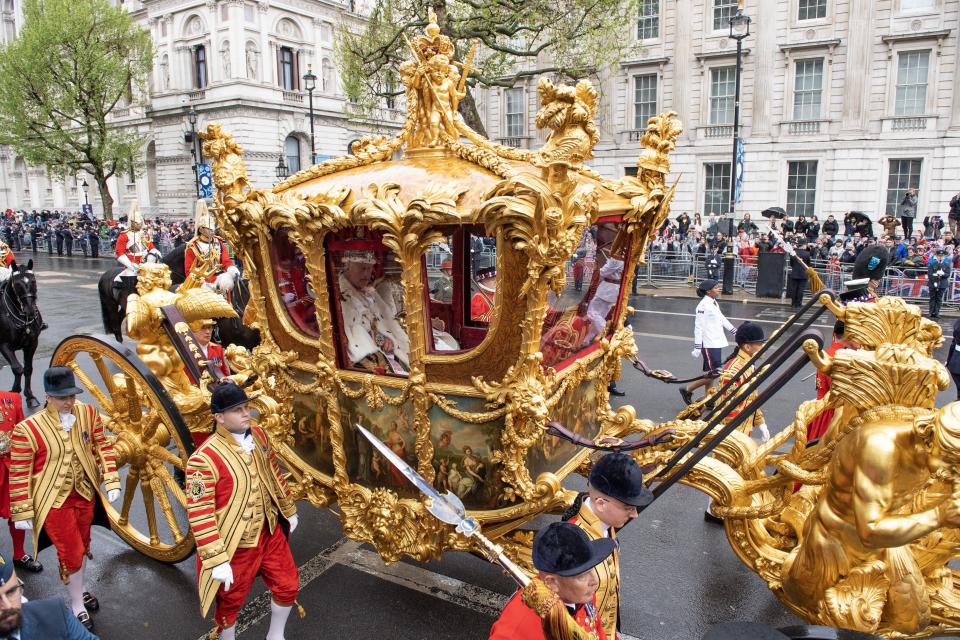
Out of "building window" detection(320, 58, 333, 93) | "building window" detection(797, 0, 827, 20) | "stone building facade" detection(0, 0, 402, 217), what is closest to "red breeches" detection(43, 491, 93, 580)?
"building window" detection(797, 0, 827, 20)

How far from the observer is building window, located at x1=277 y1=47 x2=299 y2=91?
38.3 m

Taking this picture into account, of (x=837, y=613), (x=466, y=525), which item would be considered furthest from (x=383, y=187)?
(x=837, y=613)

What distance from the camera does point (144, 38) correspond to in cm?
3325

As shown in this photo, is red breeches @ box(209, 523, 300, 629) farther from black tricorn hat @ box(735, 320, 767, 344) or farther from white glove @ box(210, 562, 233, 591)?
black tricorn hat @ box(735, 320, 767, 344)

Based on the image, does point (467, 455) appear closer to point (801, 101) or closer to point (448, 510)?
point (448, 510)

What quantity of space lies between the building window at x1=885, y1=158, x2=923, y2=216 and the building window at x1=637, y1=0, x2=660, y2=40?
35.1 feet

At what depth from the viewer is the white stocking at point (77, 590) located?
13.6 ft

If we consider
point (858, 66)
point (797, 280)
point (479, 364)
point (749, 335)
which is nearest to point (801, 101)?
point (858, 66)

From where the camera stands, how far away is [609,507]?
8.96 feet

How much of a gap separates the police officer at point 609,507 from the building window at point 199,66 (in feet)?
135

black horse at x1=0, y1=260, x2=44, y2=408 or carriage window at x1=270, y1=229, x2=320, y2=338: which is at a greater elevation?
carriage window at x1=270, y1=229, x2=320, y2=338

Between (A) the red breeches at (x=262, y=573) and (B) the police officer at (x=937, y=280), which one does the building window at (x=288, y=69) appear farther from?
(A) the red breeches at (x=262, y=573)

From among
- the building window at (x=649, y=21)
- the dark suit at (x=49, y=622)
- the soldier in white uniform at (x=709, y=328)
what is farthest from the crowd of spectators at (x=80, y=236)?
the dark suit at (x=49, y=622)

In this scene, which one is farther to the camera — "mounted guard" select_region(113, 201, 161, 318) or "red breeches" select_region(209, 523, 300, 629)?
"mounted guard" select_region(113, 201, 161, 318)
